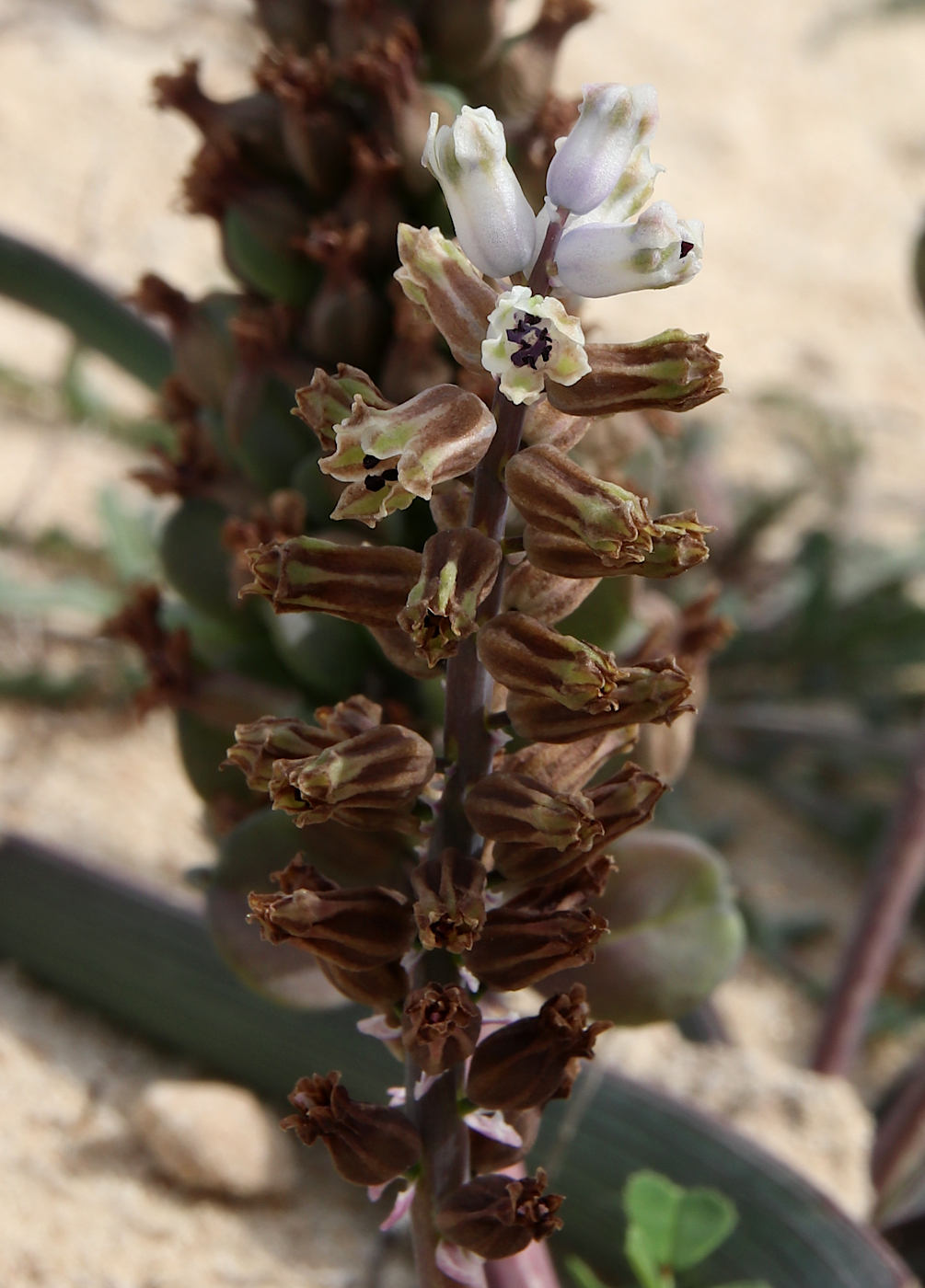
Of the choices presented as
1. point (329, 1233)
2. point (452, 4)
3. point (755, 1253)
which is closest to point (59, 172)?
point (452, 4)

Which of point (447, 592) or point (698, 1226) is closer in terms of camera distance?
point (447, 592)

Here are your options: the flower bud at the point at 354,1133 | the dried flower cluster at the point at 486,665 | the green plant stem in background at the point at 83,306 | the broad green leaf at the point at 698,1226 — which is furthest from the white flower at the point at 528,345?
the green plant stem in background at the point at 83,306

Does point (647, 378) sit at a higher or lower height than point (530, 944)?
higher

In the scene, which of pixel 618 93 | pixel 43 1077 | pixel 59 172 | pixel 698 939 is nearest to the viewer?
pixel 618 93

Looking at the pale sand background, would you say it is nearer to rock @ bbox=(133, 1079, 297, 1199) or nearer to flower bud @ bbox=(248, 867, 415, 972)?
rock @ bbox=(133, 1079, 297, 1199)

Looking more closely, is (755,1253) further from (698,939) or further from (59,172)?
(59,172)

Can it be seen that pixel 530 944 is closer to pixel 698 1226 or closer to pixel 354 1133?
pixel 354 1133

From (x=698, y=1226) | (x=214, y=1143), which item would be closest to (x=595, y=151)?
(x=698, y=1226)
